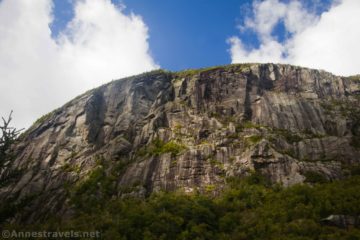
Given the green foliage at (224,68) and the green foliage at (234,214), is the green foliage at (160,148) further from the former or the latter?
the green foliage at (224,68)

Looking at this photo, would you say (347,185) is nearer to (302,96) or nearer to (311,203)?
(311,203)

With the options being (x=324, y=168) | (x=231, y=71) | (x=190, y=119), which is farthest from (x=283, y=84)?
(x=324, y=168)

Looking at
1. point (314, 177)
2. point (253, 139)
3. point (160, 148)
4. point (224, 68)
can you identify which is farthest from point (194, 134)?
point (224, 68)

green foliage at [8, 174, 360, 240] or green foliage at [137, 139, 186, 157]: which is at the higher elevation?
green foliage at [137, 139, 186, 157]

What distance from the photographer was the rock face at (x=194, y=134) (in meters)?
79.9

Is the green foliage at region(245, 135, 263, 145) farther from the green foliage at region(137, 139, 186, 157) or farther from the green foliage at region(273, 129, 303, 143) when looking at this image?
the green foliage at region(137, 139, 186, 157)

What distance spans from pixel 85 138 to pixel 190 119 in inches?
1128

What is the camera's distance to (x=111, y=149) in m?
94.9

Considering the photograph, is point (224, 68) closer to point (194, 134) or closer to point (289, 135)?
point (194, 134)

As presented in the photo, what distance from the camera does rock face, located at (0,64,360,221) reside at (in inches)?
3145

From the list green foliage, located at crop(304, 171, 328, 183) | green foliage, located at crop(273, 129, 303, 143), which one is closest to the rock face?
green foliage, located at crop(273, 129, 303, 143)

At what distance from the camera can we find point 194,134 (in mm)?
93938

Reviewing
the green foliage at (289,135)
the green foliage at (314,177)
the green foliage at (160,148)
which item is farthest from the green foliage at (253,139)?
the green foliage at (314,177)

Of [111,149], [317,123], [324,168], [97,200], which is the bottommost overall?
[97,200]
